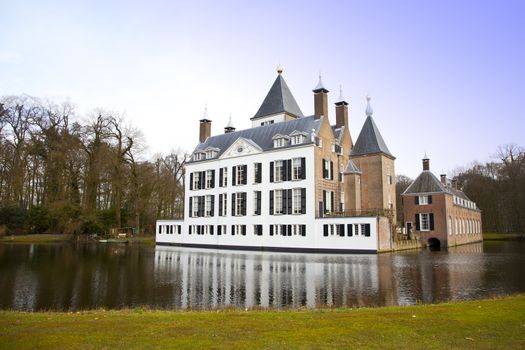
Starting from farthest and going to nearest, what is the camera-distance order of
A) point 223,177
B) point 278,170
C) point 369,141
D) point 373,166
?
point 223,177 → point 369,141 → point 373,166 → point 278,170

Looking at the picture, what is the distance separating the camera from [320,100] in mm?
39906

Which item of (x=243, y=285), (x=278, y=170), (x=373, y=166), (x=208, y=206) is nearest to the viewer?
(x=243, y=285)

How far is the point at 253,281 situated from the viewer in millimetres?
16344

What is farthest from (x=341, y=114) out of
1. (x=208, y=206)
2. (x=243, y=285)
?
(x=243, y=285)

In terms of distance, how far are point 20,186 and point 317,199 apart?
35574 mm

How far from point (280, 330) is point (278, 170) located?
32826mm

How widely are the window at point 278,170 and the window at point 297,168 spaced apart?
1495 millimetres

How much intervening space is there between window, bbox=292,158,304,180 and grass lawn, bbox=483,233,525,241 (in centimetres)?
4197

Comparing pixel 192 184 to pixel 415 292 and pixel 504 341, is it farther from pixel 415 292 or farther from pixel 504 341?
pixel 504 341

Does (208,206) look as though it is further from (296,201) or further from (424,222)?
(424,222)

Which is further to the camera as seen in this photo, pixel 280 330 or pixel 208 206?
pixel 208 206

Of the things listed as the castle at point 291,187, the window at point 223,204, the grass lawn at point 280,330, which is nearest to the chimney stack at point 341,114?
the castle at point 291,187

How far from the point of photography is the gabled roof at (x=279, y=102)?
4731 centimetres

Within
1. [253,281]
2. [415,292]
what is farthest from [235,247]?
[415,292]
